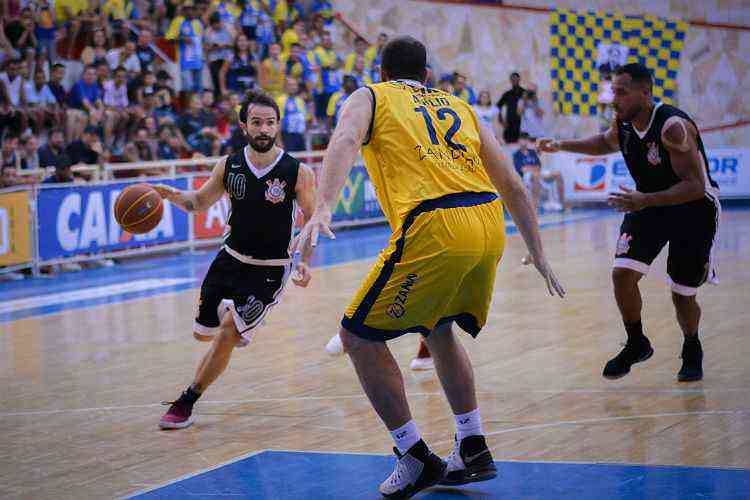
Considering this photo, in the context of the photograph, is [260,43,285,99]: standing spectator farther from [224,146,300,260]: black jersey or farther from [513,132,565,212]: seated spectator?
[224,146,300,260]: black jersey

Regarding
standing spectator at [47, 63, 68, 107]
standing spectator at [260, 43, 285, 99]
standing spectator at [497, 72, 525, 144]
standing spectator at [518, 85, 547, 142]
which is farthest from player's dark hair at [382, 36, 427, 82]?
standing spectator at [497, 72, 525, 144]

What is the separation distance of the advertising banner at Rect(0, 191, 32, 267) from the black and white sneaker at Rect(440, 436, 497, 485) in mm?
10349

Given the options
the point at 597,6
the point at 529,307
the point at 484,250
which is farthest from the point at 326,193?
the point at 597,6

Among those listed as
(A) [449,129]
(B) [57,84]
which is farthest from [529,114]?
(A) [449,129]

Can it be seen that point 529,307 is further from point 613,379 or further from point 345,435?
point 345,435

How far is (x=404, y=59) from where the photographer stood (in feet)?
17.1

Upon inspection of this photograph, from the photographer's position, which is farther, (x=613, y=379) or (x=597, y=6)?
(x=597, y=6)

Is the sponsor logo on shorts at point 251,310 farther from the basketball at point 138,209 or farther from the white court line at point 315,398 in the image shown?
the basketball at point 138,209

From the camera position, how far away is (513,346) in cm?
911

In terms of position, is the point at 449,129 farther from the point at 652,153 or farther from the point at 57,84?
the point at 57,84

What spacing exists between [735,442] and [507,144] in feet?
61.4

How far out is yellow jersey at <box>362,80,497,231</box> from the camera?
500cm

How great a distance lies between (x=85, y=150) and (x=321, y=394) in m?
9.58

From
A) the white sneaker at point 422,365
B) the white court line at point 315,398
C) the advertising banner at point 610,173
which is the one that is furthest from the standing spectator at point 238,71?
the white court line at point 315,398
